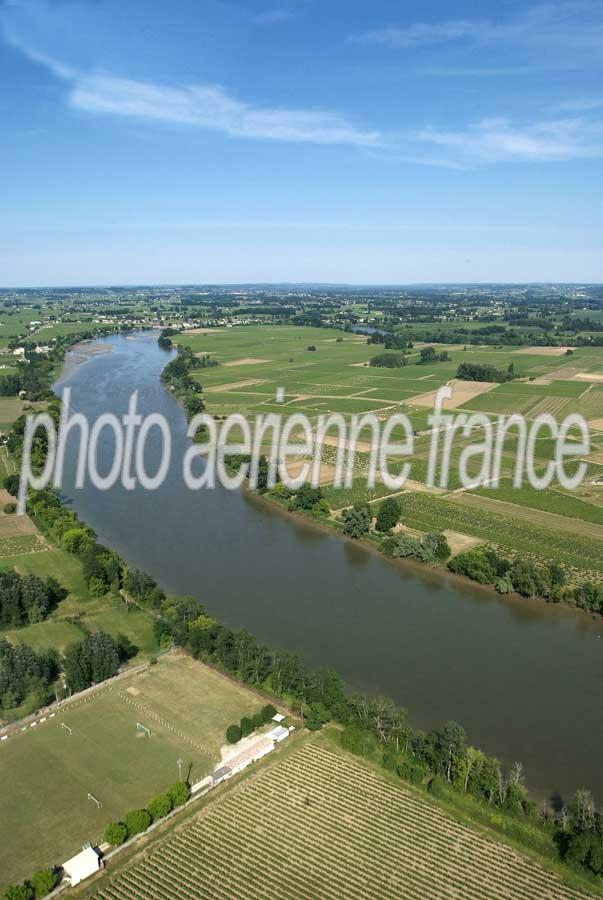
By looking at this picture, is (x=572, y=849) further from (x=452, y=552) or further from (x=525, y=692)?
(x=452, y=552)

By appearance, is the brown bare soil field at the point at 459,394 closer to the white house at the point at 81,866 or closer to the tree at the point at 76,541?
the tree at the point at 76,541

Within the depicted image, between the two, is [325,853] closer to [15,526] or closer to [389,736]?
[389,736]

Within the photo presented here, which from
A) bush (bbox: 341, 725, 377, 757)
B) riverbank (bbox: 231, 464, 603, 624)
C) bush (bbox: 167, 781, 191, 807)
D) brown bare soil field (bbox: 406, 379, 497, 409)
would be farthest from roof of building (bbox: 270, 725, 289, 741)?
brown bare soil field (bbox: 406, 379, 497, 409)

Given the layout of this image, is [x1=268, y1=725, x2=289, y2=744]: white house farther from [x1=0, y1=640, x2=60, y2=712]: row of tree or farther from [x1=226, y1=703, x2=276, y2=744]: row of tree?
[x1=0, y1=640, x2=60, y2=712]: row of tree

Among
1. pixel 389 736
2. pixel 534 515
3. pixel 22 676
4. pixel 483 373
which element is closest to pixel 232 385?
pixel 483 373

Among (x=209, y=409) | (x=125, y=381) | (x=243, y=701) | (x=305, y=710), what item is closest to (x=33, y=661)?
(x=243, y=701)

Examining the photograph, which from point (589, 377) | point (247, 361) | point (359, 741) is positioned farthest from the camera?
point (247, 361)
